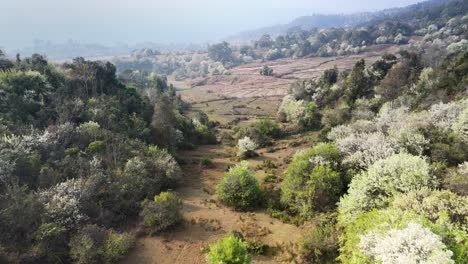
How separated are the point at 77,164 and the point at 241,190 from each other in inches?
521

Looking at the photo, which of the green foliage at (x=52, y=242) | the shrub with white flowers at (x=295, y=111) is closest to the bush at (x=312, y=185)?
the green foliage at (x=52, y=242)

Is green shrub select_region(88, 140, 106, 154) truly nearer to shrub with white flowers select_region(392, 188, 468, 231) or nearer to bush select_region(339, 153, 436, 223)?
bush select_region(339, 153, 436, 223)

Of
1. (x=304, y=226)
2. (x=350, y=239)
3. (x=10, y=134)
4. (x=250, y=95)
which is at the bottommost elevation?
(x=250, y=95)

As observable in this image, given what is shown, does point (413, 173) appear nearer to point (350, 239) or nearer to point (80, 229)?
point (350, 239)

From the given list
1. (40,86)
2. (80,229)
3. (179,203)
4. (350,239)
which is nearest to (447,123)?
(350,239)

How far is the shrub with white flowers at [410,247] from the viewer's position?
1188 cm

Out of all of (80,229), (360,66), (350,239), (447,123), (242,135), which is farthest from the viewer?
(360,66)

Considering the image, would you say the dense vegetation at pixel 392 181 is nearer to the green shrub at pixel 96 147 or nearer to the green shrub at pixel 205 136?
the green shrub at pixel 205 136

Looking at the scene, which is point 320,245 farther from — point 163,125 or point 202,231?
point 163,125

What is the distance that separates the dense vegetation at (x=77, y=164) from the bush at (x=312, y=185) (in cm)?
823

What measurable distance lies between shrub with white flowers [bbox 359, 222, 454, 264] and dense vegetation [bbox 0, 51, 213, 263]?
45.3 ft

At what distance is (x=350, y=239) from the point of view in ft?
51.5

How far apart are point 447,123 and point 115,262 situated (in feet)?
90.3

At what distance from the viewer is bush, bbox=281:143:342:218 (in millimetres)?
23422
